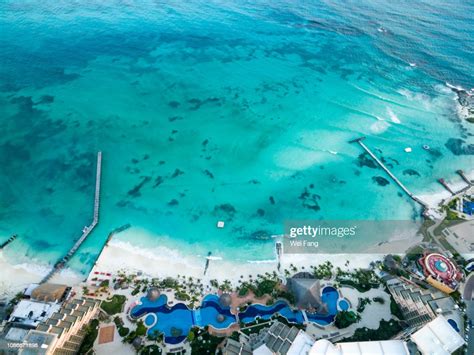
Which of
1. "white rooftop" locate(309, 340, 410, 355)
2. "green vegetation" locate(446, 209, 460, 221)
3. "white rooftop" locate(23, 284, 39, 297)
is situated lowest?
"white rooftop" locate(23, 284, 39, 297)

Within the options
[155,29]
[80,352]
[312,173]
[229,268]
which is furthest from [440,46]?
[80,352]

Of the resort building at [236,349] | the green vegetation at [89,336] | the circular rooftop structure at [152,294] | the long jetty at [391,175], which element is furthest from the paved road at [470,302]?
the green vegetation at [89,336]

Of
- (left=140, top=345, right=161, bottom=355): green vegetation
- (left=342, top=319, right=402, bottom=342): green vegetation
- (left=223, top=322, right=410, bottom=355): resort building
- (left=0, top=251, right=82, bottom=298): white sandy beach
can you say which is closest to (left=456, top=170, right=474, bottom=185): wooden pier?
(left=342, top=319, right=402, bottom=342): green vegetation

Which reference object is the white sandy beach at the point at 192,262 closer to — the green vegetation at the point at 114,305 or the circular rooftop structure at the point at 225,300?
the circular rooftop structure at the point at 225,300

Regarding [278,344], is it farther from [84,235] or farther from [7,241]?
[7,241]

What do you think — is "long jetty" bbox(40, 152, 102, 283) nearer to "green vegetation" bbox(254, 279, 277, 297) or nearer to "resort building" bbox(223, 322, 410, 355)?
"resort building" bbox(223, 322, 410, 355)

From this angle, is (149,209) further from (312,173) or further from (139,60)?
(139,60)

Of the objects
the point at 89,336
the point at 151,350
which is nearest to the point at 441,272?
the point at 151,350
